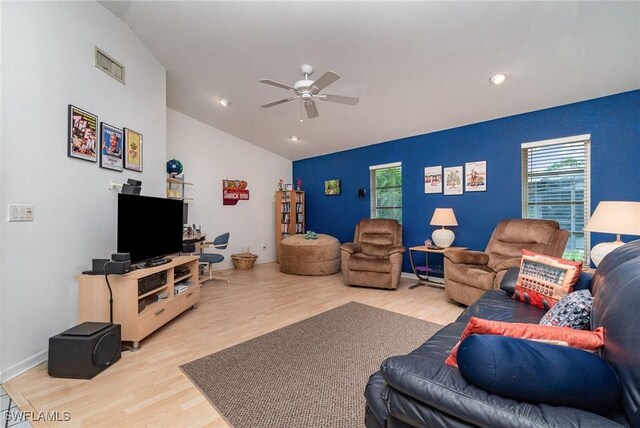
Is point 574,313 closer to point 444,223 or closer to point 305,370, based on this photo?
point 305,370

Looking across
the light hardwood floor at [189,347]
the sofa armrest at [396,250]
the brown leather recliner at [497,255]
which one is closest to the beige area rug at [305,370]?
the light hardwood floor at [189,347]

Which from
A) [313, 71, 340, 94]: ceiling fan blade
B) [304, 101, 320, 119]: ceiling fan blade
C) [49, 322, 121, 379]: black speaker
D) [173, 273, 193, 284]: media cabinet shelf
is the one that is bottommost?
[49, 322, 121, 379]: black speaker

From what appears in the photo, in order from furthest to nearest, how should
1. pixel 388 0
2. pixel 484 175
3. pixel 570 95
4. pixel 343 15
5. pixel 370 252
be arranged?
1. pixel 370 252
2. pixel 484 175
3. pixel 570 95
4. pixel 343 15
5. pixel 388 0

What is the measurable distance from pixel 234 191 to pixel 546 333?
5593 mm

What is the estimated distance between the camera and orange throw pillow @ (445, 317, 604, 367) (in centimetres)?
96

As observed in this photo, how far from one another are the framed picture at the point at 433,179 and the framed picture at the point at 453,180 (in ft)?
0.32

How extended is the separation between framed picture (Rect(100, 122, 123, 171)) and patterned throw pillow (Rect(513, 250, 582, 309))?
3.84 meters

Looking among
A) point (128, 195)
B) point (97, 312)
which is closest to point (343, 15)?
point (128, 195)

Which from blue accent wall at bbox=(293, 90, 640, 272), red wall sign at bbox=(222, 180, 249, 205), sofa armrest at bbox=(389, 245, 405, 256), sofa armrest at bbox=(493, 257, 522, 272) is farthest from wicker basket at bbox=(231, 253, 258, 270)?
sofa armrest at bbox=(493, 257, 522, 272)

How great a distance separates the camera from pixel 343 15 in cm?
248

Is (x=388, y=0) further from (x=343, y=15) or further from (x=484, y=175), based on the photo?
(x=484, y=175)

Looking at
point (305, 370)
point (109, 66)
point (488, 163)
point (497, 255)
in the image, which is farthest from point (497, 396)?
point (488, 163)

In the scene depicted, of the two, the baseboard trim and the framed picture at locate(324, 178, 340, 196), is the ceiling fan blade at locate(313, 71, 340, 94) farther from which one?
the framed picture at locate(324, 178, 340, 196)

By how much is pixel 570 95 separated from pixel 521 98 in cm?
49
